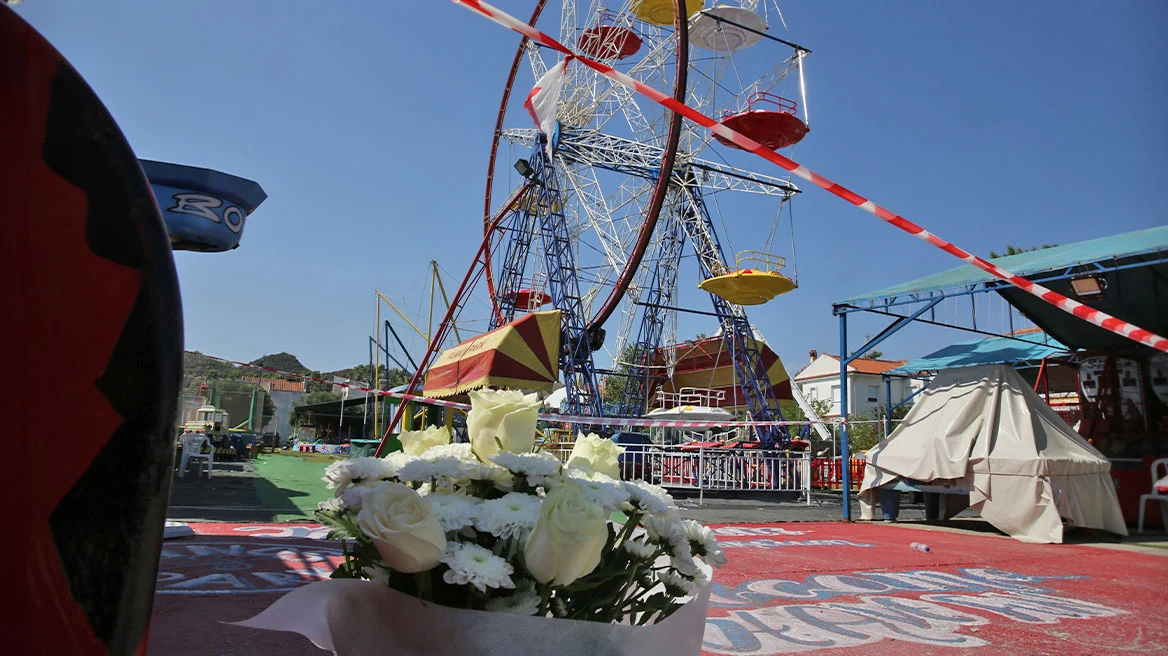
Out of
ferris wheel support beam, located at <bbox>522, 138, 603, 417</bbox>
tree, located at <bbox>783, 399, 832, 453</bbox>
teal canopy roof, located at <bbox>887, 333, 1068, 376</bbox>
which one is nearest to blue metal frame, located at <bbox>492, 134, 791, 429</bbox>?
ferris wheel support beam, located at <bbox>522, 138, 603, 417</bbox>

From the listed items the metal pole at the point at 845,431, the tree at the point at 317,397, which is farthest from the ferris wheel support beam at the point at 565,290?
the tree at the point at 317,397

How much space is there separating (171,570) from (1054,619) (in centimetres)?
420

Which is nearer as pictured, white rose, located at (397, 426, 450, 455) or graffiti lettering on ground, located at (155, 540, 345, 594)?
white rose, located at (397, 426, 450, 455)

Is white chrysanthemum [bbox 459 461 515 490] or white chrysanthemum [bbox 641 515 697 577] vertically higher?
white chrysanthemum [bbox 459 461 515 490]

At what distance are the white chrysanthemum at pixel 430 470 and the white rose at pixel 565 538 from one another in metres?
0.23

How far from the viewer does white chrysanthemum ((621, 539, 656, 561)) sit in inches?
45.3

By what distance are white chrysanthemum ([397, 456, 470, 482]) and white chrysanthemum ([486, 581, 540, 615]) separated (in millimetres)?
242

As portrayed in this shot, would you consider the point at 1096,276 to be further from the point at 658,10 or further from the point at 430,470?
the point at 658,10

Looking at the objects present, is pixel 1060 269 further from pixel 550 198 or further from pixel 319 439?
pixel 319 439

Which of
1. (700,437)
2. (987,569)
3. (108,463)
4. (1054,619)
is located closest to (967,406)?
(987,569)

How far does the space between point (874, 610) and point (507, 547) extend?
284 centimetres

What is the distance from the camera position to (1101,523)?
681 cm

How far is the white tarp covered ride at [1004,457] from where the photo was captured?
6680 mm

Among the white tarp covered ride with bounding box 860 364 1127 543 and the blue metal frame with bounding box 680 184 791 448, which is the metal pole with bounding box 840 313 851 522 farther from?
the blue metal frame with bounding box 680 184 791 448
